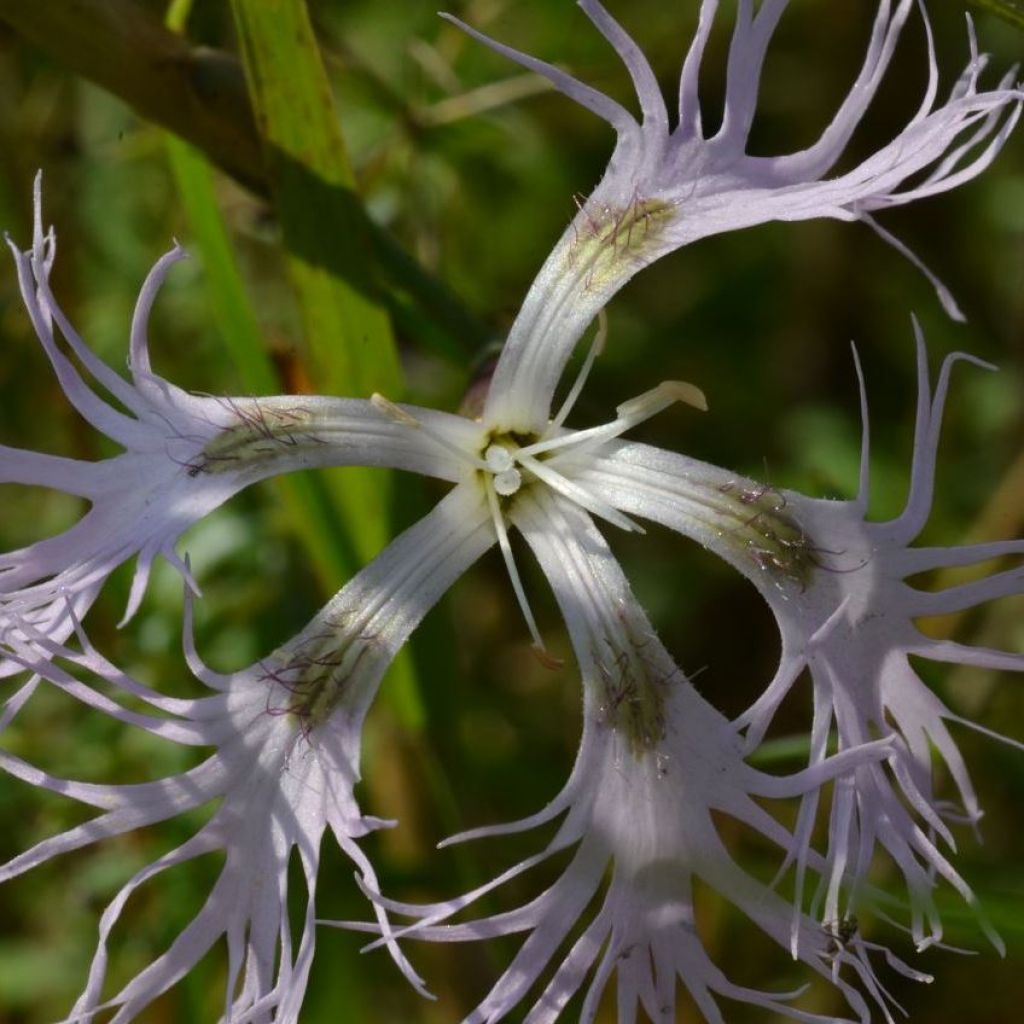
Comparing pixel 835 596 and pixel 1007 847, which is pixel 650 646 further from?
pixel 1007 847

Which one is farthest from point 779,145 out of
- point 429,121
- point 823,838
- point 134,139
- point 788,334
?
point 823,838

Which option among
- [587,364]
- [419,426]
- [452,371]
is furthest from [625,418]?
[452,371]

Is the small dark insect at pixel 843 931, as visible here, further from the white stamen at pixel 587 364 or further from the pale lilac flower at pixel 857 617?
the white stamen at pixel 587 364

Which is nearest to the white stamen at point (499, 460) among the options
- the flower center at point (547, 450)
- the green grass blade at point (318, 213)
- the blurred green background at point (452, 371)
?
the flower center at point (547, 450)

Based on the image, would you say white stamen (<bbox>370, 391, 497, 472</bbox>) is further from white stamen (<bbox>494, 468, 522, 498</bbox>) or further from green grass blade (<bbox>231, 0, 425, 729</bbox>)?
green grass blade (<bbox>231, 0, 425, 729</bbox>)

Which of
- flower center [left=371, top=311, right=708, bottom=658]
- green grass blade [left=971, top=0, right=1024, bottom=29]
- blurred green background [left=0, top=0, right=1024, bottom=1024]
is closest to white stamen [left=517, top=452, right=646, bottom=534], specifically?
flower center [left=371, top=311, right=708, bottom=658]
